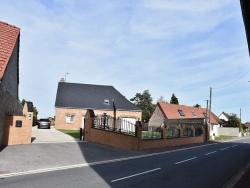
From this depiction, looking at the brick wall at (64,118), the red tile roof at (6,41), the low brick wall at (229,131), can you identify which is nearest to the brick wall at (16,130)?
the red tile roof at (6,41)

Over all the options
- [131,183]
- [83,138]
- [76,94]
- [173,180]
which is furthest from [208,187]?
[76,94]

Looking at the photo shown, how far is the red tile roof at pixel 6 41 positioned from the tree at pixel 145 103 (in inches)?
2329

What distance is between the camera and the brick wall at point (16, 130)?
17484mm

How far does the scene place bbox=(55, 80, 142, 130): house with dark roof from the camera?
1658 inches

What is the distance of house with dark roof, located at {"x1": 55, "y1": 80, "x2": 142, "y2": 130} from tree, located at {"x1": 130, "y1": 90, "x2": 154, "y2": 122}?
2793 cm

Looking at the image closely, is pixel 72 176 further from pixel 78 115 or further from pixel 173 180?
pixel 78 115

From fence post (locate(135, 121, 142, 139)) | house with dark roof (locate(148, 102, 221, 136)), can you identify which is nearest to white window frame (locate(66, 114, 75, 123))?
house with dark roof (locate(148, 102, 221, 136))

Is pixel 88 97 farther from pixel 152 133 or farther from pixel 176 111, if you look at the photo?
pixel 152 133

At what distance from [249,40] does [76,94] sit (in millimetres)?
40689

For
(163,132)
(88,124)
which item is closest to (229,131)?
(163,132)

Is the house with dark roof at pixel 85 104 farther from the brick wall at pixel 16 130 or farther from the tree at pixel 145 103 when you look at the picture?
the tree at pixel 145 103

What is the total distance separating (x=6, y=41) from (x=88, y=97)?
1142 inches

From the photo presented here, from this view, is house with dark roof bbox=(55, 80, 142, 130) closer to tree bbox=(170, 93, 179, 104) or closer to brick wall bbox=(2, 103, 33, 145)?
brick wall bbox=(2, 103, 33, 145)

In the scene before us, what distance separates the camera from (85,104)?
44.5 metres
